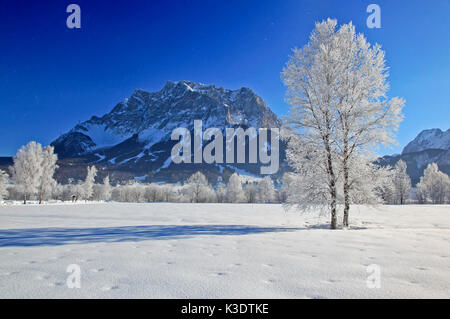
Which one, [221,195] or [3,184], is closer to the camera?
[3,184]

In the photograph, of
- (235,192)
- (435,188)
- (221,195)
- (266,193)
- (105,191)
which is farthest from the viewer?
(105,191)

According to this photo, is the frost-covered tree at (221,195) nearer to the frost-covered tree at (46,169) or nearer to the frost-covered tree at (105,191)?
the frost-covered tree at (105,191)

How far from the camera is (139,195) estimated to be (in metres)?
100

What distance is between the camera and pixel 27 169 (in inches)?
1682

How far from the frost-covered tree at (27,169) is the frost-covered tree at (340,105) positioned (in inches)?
2066

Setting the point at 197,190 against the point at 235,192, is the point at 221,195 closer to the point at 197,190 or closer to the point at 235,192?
the point at 235,192

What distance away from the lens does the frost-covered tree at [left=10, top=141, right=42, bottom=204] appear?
138 feet

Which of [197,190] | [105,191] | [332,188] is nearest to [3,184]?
[105,191]

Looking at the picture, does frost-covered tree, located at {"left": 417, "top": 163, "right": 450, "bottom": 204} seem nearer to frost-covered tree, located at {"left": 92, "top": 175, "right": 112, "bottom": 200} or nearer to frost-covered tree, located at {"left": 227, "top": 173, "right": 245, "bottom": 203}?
frost-covered tree, located at {"left": 227, "top": 173, "right": 245, "bottom": 203}

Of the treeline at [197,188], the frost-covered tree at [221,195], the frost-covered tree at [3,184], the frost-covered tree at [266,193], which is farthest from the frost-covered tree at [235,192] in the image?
the frost-covered tree at [3,184]

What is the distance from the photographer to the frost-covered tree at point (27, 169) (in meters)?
42.1

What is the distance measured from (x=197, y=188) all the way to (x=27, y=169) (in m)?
50.4

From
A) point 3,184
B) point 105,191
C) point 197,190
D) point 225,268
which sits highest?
point 225,268

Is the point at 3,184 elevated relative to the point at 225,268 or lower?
lower
